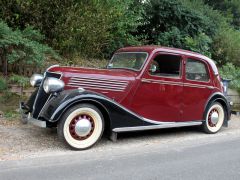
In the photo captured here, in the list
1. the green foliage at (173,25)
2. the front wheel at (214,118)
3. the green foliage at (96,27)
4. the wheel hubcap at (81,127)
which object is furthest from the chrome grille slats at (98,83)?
the green foliage at (173,25)

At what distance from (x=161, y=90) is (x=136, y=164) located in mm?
2035

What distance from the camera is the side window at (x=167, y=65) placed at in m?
7.39

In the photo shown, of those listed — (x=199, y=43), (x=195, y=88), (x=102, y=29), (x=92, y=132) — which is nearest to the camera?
(x=92, y=132)

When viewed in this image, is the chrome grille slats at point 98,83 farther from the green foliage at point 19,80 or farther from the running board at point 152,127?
the green foliage at point 19,80

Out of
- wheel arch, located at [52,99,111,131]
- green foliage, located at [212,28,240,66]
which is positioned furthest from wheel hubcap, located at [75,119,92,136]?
green foliage, located at [212,28,240,66]

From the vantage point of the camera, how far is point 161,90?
23.9 ft

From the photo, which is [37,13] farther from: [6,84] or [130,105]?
[130,105]

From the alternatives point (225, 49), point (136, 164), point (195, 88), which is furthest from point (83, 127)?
point (225, 49)

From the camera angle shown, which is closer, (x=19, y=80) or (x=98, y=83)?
(x=98, y=83)

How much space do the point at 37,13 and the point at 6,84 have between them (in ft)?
8.37

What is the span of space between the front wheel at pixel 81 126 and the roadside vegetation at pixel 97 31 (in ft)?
10.4

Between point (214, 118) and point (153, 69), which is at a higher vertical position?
point (153, 69)

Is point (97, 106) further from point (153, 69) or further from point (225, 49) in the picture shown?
point (225, 49)

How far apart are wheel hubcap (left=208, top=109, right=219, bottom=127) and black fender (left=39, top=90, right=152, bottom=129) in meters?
2.01
